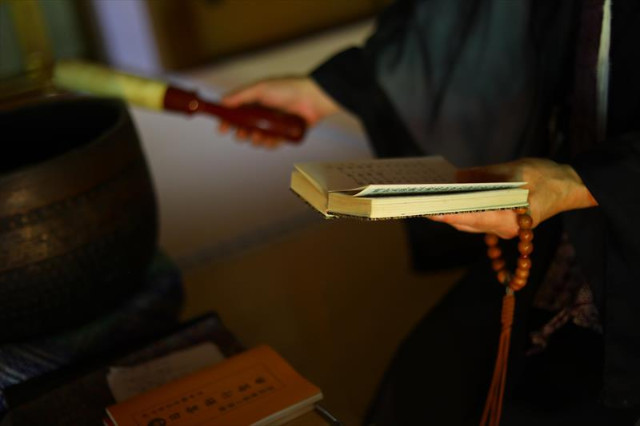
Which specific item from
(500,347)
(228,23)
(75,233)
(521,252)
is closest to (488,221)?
(521,252)

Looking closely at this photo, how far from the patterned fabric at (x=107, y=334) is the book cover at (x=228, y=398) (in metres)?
0.15

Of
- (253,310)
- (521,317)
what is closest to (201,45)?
(253,310)

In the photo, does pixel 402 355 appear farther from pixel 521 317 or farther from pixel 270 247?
pixel 270 247

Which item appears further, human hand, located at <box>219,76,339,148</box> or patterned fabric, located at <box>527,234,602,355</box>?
human hand, located at <box>219,76,339,148</box>

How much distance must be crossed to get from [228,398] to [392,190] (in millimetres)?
279

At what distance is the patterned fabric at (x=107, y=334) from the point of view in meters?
0.82

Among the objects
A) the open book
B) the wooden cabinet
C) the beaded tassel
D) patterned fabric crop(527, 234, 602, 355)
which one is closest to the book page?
the open book

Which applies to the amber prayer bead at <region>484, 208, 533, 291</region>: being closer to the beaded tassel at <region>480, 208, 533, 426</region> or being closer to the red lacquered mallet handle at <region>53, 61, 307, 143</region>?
the beaded tassel at <region>480, 208, 533, 426</region>

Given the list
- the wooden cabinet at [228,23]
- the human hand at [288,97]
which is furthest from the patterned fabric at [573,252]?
the wooden cabinet at [228,23]

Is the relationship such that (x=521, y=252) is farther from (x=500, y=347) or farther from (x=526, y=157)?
(x=526, y=157)

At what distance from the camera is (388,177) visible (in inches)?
28.0

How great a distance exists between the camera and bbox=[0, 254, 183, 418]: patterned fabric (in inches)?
32.4

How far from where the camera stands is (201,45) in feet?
11.5

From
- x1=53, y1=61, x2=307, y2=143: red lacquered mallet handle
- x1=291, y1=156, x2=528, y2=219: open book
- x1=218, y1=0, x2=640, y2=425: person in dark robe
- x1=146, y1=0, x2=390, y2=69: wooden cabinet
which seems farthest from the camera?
x1=146, y1=0, x2=390, y2=69: wooden cabinet
